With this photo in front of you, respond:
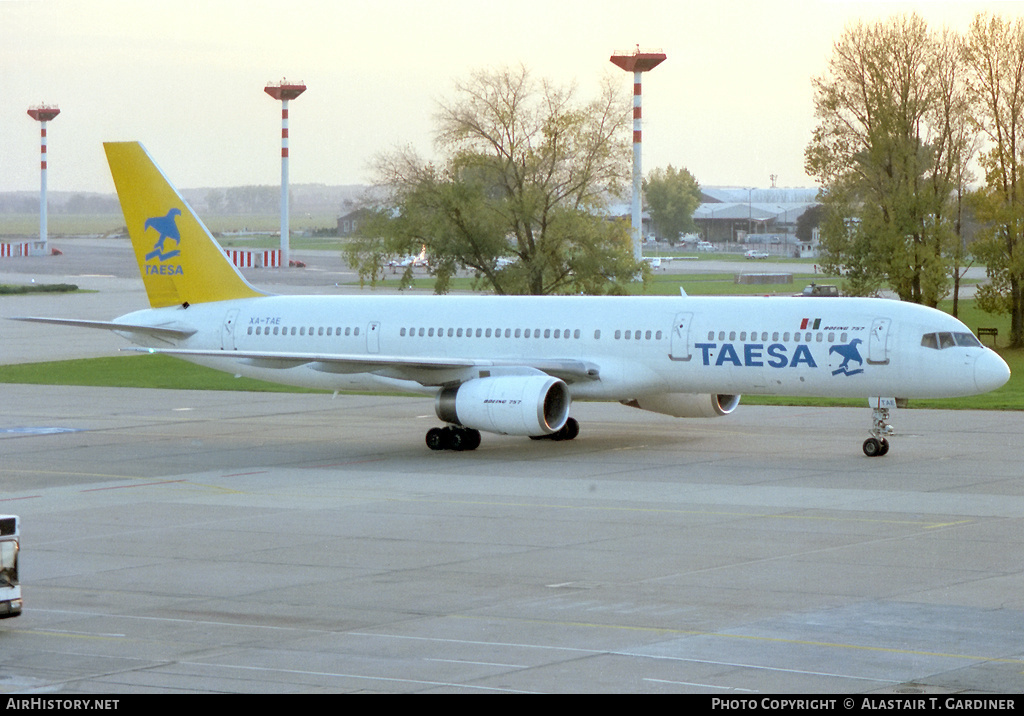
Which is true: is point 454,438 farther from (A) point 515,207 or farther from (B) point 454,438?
(A) point 515,207

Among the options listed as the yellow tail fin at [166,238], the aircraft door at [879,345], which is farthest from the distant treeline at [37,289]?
the aircraft door at [879,345]

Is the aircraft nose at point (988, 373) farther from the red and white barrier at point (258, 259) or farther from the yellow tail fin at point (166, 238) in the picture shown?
the red and white barrier at point (258, 259)

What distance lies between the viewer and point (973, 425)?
118 feet

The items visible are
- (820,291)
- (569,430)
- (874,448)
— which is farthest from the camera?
(820,291)

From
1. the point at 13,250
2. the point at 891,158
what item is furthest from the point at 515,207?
the point at 13,250

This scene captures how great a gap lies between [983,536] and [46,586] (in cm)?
1281

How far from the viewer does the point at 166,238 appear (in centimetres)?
3694

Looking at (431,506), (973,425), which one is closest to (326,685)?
(431,506)

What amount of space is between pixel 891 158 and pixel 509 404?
117 feet

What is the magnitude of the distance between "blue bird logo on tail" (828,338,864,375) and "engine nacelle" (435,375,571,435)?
222 inches

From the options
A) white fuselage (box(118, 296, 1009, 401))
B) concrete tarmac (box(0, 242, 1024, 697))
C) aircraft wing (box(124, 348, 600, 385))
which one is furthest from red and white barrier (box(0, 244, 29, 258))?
aircraft wing (box(124, 348, 600, 385))

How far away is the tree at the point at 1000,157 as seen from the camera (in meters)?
61.4

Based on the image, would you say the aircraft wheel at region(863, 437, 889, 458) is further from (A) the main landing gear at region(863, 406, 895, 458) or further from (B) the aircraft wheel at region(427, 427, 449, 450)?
(B) the aircraft wheel at region(427, 427, 449, 450)
